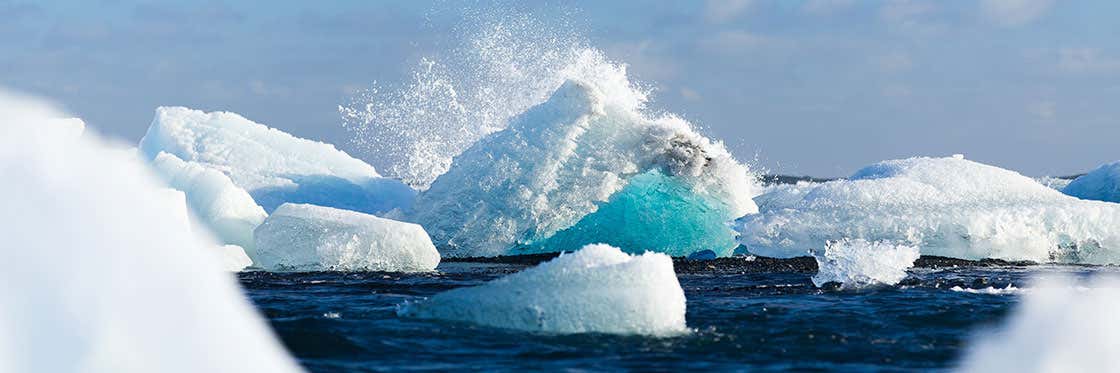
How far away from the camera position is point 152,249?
27.5 ft

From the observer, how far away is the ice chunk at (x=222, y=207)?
75.4 ft

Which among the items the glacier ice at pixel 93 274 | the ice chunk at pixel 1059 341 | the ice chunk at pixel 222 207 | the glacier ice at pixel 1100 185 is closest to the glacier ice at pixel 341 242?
the ice chunk at pixel 222 207

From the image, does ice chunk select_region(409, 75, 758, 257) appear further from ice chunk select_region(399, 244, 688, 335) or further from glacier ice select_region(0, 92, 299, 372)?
glacier ice select_region(0, 92, 299, 372)

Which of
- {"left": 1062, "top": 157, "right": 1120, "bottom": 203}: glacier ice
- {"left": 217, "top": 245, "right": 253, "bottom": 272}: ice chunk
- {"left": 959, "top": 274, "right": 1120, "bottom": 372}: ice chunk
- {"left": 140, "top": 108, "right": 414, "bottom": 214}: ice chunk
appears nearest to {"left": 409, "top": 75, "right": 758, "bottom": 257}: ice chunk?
{"left": 217, "top": 245, "right": 253, "bottom": 272}: ice chunk

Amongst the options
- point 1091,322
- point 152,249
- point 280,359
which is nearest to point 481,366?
point 280,359

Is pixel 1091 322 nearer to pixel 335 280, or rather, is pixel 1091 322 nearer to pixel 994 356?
pixel 994 356

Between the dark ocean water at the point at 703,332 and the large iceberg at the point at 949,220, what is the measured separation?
3560mm

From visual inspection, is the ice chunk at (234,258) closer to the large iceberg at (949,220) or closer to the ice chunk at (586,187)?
the ice chunk at (586,187)

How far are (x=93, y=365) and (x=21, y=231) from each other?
91 cm

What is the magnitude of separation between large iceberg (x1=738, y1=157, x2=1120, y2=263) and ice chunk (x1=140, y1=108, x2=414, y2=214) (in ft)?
31.3

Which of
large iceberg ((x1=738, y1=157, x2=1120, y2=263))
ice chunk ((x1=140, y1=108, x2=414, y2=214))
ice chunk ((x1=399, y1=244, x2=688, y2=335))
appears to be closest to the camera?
ice chunk ((x1=399, y1=244, x2=688, y2=335))

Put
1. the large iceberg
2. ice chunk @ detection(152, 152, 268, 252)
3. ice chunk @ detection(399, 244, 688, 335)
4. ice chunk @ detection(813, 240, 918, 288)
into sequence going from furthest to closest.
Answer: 1. ice chunk @ detection(152, 152, 268, 252)
2. the large iceberg
3. ice chunk @ detection(813, 240, 918, 288)
4. ice chunk @ detection(399, 244, 688, 335)

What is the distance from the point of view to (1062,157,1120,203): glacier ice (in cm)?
3065

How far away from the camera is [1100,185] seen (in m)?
31.4
